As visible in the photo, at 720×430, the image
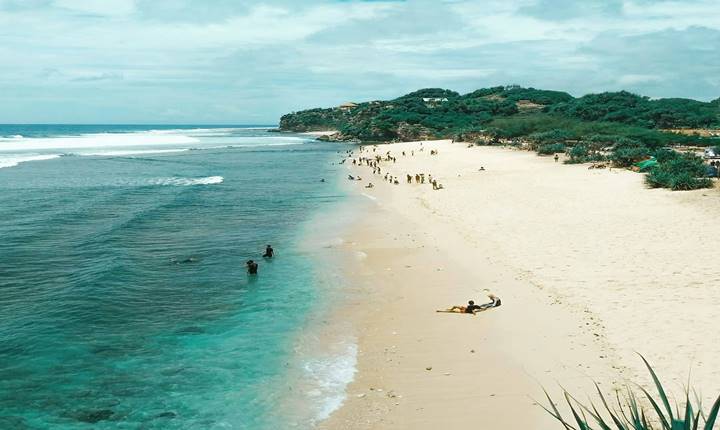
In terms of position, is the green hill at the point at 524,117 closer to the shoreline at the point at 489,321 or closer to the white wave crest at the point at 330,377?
the shoreline at the point at 489,321

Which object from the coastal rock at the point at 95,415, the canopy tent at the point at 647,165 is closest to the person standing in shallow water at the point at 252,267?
the coastal rock at the point at 95,415

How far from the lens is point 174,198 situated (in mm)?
34188

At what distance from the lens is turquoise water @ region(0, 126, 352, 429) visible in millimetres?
9375

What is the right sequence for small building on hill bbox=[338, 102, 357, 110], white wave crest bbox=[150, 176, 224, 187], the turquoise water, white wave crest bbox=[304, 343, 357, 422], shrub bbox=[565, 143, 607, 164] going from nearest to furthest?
white wave crest bbox=[304, 343, 357, 422] → the turquoise water → shrub bbox=[565, 143, 607, 164] → white wave crest bbox=[150, 176, 224, 187] → small building on hill bbox=[338, 102, 357, 110]

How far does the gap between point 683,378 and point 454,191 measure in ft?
77.3

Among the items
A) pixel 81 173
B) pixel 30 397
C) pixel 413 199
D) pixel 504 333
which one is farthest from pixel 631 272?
pixel 81 173

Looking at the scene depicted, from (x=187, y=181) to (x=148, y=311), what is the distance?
105 ft

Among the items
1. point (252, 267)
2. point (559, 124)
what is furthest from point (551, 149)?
point (252, 267)

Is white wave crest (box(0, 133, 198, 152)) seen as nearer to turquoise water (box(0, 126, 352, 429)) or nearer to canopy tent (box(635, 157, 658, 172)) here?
turquoise water (box(0, 126, 352, 429))

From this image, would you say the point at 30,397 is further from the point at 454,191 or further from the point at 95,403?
the point at 454,191

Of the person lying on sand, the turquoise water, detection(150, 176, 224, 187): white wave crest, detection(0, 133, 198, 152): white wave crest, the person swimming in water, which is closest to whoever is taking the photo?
the turquoise water

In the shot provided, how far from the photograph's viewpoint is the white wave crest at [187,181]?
42.6 metres

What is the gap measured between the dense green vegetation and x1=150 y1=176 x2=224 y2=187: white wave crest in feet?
89.8

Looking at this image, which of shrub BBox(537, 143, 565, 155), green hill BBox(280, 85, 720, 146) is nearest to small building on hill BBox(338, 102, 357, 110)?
green hill BBox(280, 85, 720, 146)
